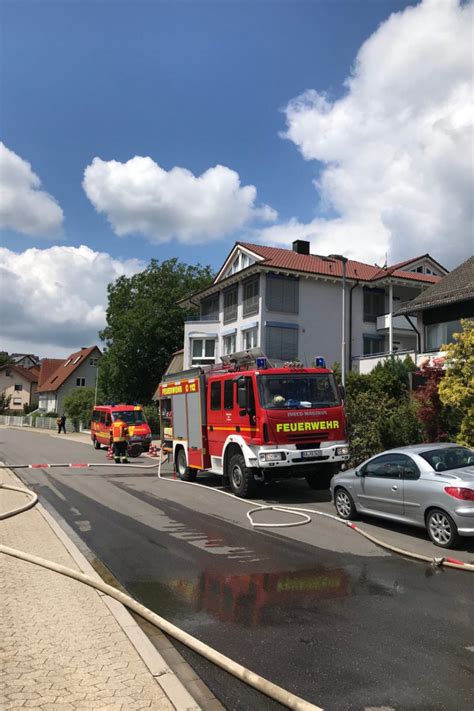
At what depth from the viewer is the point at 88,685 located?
3.72m

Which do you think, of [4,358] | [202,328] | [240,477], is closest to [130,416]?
[202,328]

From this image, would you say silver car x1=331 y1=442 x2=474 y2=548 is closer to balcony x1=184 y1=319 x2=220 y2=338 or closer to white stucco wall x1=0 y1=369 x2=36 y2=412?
balcony x1=184 y1=319 x2=220 y2=338

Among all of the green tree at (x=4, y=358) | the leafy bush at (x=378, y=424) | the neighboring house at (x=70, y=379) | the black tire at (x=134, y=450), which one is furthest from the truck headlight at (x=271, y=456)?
the green tree at (x=4, y=358)

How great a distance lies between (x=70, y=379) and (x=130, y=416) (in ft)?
185

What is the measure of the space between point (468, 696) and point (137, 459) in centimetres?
2185

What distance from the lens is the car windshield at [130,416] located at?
2809 cm

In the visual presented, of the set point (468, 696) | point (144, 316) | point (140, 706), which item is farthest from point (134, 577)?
point (144, 316)

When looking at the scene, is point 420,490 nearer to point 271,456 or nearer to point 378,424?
point 271,456

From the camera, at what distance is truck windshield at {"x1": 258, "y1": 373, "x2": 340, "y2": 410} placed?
39.8 ft

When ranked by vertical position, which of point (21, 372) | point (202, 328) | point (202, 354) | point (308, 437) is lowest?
point (308, 437)

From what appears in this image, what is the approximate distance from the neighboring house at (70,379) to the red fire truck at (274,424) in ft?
218

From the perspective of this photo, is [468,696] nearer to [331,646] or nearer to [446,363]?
[331,646]

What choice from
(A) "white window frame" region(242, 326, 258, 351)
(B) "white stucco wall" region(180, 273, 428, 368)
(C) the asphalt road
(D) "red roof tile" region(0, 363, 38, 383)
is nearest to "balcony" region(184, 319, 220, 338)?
(B) "white stucco wall" region(180, 273, 428, 368)

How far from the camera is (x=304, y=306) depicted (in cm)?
3700
